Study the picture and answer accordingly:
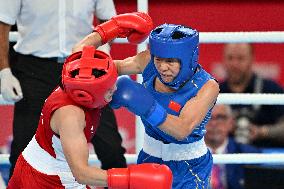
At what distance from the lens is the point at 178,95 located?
3262 mm

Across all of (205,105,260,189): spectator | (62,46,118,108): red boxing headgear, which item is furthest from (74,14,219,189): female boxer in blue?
(205,105,260,189): spectator

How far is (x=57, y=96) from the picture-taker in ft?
10.0

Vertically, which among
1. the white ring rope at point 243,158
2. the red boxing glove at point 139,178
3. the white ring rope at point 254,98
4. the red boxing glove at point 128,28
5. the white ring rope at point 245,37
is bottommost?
the white ring rope at point 243,158

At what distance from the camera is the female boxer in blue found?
9.89 feet

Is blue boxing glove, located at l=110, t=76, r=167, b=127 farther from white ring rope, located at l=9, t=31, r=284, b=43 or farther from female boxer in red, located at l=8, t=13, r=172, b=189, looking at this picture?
white ring rope, located at l=9, t=31, r=284, b=43

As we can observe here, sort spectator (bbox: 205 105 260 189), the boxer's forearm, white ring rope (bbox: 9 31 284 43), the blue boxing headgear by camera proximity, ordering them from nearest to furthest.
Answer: the blue boxing headgear, the boxer's forearm, white ring rope (bbox: 9 31 284 43), spectator (bbox: 205 105 260 189)

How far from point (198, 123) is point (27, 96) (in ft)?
3.46

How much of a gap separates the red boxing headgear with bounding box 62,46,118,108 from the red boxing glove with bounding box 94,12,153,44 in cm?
53

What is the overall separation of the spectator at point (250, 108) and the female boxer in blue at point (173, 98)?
4.37 feet

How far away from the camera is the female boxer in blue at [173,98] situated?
9.89ft

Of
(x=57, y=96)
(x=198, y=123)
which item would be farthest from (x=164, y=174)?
(x=57, y=96)

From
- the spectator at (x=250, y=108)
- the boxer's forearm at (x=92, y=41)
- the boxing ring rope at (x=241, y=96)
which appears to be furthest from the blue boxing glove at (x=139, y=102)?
the spectator at (x=250, y=108)

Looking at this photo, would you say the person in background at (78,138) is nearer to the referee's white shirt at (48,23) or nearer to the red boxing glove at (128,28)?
the red boxing glove at (128,28)

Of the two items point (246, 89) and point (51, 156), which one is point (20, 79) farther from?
point (246, 89)
